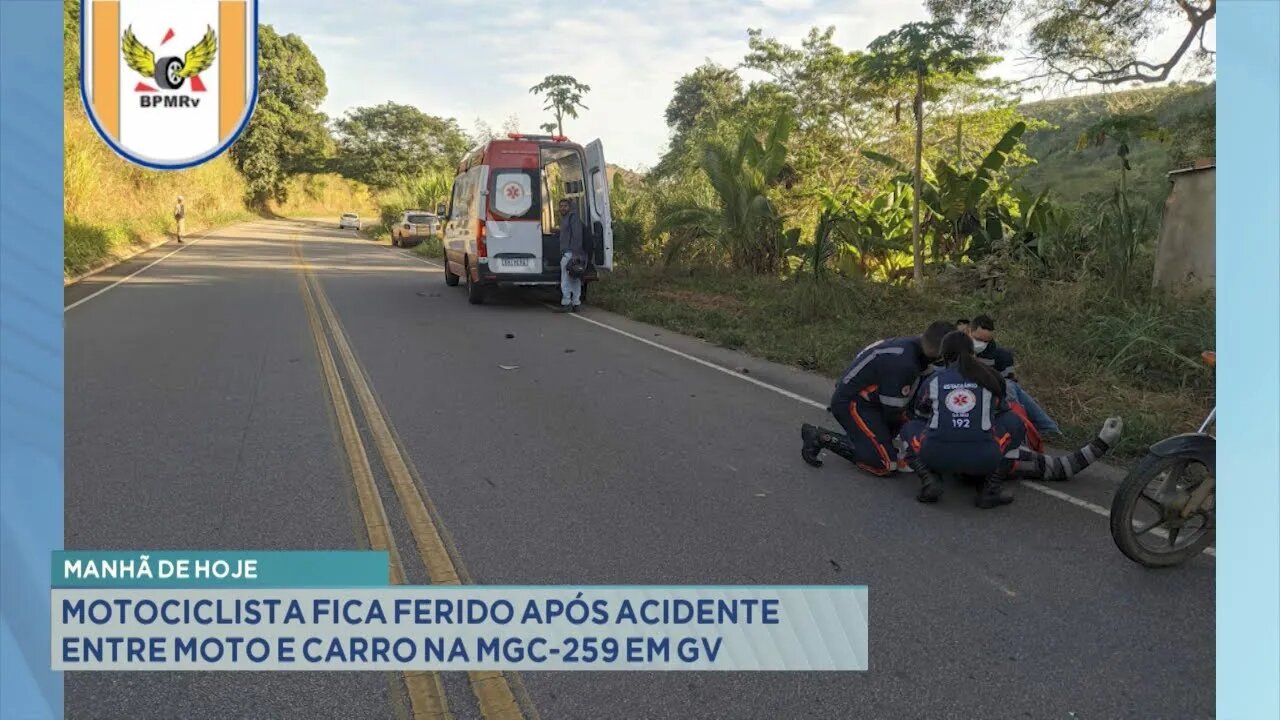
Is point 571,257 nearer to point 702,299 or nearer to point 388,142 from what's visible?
point 702,299

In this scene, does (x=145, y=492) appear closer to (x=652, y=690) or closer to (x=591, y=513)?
(x=591, y=513)

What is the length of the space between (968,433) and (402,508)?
3220 millimetres

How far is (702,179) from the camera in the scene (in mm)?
24250

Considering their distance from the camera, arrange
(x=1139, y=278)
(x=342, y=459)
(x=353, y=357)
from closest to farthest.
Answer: (x=342, y=459) < (x=353, y=357) < (x=1139, y=278)

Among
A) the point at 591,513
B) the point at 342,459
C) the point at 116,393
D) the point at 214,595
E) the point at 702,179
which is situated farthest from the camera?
the point at 702,179

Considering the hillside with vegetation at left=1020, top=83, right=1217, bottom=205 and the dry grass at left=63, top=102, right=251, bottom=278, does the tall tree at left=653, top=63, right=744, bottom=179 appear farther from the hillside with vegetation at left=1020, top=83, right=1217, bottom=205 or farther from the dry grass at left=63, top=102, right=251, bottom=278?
the dry grass at left=63, top=102, right=251, bottom=278

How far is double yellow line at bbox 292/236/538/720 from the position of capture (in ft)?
10.3

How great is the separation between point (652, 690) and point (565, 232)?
12.9m

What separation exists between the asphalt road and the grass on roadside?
1.37m

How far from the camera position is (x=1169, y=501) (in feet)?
14.8

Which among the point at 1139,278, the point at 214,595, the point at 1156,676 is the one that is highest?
the point at 1139,278

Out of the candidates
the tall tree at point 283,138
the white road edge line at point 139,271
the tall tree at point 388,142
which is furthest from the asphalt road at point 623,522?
the tall tree at point 388,142

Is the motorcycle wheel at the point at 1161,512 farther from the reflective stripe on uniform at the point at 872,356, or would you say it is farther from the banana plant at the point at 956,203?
the banana plant at the point at 956,203

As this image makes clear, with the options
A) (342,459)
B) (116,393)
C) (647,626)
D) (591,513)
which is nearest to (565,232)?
(116,393)
